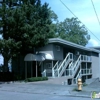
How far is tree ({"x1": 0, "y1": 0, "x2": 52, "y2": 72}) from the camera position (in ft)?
77.9

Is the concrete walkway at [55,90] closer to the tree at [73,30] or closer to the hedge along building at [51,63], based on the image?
the hedge along building at [51,63]

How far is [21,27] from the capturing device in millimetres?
24141

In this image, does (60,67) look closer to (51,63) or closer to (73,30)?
(51,63)

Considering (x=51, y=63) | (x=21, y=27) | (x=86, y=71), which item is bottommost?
(x=86, y=71)

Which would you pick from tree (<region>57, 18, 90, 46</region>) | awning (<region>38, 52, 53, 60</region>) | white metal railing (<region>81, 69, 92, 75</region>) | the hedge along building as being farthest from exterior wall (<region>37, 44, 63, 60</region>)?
tree (<region>57, 18, 90, 46</region>)

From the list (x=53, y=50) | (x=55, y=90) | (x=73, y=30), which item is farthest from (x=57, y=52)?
(x=73, y=30)

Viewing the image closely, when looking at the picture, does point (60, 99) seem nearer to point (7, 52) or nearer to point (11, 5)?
point (7, 52)

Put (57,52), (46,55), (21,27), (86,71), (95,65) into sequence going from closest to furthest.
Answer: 1. (21,27)
2. (46,55)
3. (57,52)
4. (86,71)
5. (95,65)

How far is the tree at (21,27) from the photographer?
2375cm

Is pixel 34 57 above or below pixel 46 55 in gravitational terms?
below

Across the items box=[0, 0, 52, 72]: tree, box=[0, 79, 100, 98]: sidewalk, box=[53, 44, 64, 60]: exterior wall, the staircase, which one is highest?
box=[0, 0, 52, 72]: tree

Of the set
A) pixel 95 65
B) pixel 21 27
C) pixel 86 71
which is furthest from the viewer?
pixel 95 65

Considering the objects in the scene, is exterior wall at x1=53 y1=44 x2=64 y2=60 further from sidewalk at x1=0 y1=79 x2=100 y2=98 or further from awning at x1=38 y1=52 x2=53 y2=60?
sidewalk at x1=0 y1=79 x2=100 y2=98

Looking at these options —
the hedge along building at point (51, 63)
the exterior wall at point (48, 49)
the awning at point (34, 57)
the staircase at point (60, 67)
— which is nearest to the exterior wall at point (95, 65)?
the hedge along building at point (51, 63)
